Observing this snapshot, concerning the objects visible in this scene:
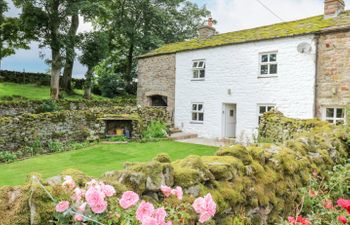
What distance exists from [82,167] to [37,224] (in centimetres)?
835

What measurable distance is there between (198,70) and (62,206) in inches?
689

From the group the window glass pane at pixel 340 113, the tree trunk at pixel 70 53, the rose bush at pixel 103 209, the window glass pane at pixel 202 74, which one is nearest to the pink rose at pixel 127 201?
the rose bush at pixel 103 209

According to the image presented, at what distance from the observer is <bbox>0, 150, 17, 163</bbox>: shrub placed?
11.4 m

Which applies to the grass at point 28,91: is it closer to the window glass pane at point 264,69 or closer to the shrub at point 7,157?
the shrub at point 7,157

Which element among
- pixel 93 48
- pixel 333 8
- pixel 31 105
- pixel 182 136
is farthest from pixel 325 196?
pixel 93 48

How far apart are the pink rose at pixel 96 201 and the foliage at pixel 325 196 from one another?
2.56 m

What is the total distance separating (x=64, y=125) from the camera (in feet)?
48.3

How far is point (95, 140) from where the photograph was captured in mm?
15578

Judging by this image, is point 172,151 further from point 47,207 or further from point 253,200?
point 47,207

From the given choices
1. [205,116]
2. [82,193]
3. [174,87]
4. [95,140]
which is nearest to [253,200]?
[82,193]

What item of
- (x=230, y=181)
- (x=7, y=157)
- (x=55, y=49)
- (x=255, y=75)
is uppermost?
(x=55, y=49)

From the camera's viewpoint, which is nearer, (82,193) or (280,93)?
(82,193)

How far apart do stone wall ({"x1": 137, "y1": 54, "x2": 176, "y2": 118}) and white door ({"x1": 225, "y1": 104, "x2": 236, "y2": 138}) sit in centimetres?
436

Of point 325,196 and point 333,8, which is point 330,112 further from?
point 325,196
